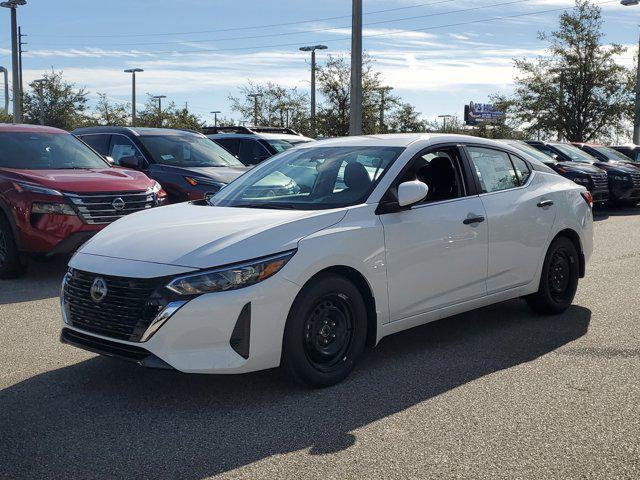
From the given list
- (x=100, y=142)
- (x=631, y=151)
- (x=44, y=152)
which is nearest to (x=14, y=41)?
(x=100, y=142)

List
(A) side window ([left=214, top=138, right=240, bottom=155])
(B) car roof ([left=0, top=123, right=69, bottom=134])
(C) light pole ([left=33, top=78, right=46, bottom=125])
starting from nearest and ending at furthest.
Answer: (B) car roof ([left=0, top=123, right=69, bottom=134]) → (A) side window ([left=214, top=138, right=240, bottom=155]) → (C) light pole ([left=33, top=78, right=46, bottom=125])

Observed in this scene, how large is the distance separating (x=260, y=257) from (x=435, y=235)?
1504mm

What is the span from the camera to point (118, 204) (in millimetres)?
8562

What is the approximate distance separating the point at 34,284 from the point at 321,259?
15.9 feet

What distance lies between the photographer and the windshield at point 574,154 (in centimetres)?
1826

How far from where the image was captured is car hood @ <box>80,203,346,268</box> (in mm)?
4340

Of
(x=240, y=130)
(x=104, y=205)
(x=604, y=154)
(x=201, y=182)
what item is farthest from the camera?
(x=604, y=154)

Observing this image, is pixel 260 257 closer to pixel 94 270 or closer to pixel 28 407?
pixel 94 270

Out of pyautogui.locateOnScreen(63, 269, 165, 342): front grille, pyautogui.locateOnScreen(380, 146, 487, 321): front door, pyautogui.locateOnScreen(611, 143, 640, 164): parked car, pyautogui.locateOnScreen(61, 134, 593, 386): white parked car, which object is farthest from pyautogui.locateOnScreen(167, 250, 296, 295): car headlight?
pyautogui.locateOnScreen(611, 143, 640, 164): parked car

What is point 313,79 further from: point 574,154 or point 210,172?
point 210,172

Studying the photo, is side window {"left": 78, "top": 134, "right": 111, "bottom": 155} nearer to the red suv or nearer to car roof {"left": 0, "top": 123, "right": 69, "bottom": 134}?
car roof {"left": 0, "top": 123, "right": 69, "bottom": 134}

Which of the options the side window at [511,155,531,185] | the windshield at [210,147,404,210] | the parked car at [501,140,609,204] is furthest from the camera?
the parked car at [501,140,609,204]

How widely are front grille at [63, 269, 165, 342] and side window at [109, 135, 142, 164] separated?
7260 millimetres

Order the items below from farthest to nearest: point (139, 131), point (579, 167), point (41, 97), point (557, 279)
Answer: point (41, 97) → point (579, 167) → point (139, 131) → point (557, 279)
